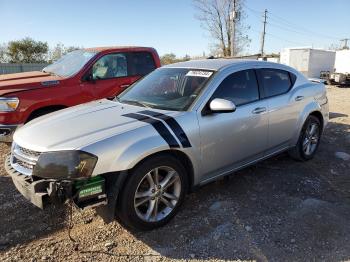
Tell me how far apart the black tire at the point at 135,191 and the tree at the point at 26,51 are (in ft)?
94.2

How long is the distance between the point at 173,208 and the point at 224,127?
1062 millimetres

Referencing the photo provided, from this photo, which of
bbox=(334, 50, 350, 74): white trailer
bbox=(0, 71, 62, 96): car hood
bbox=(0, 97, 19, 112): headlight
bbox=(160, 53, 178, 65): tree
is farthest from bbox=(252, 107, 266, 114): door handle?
bbox=(334, 50, 350, 74): white trailer

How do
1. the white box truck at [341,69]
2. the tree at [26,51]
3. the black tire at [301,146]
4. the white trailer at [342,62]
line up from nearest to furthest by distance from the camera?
the black tire at [301,146]
the white box truck at [341,69]
the white trailer at [342,62]
the tree at [26,51]

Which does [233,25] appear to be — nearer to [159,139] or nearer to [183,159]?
[183,159]

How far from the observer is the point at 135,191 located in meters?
3.32

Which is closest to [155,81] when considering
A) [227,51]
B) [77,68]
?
[77,68]

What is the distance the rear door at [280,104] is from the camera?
4797 mm

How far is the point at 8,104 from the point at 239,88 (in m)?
3.63

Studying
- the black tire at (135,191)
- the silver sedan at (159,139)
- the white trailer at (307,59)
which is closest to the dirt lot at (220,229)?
the black tire at (135,191)

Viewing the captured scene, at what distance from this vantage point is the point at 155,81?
15.4ft

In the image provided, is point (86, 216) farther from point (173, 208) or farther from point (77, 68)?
point (77, 68)

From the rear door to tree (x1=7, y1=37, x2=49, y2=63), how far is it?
27.8 metres

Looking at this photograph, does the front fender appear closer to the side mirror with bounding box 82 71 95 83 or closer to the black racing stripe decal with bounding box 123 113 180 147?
the black racing stripe decal with bounding box 123 113 180 147

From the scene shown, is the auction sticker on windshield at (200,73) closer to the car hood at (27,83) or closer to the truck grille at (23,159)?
the truck grille at (23,159)
